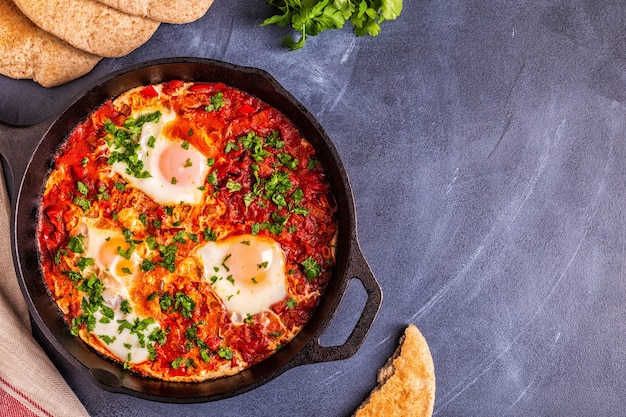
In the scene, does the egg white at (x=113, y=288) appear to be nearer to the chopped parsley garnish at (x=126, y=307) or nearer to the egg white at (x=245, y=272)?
the chopped parsley garnish at (x=126, y=307)

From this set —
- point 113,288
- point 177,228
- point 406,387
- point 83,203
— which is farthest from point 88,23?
point 406,387

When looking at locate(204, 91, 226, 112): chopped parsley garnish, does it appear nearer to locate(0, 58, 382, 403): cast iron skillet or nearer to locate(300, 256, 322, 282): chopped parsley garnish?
locate(0, 58, 382, 403): cast iron skillet

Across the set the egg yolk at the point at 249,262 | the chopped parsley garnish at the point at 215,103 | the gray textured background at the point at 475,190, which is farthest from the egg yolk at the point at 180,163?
the gray textured background at the point at 475,190

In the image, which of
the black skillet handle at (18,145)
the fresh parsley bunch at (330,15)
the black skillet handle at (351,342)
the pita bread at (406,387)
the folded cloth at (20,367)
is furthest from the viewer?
the pita bread at (406,387)

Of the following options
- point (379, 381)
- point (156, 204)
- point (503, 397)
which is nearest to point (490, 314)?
point (503, 397)

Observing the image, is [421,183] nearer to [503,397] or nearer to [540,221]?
[540,221]

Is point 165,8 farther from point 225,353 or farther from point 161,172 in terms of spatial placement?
point 225,353
